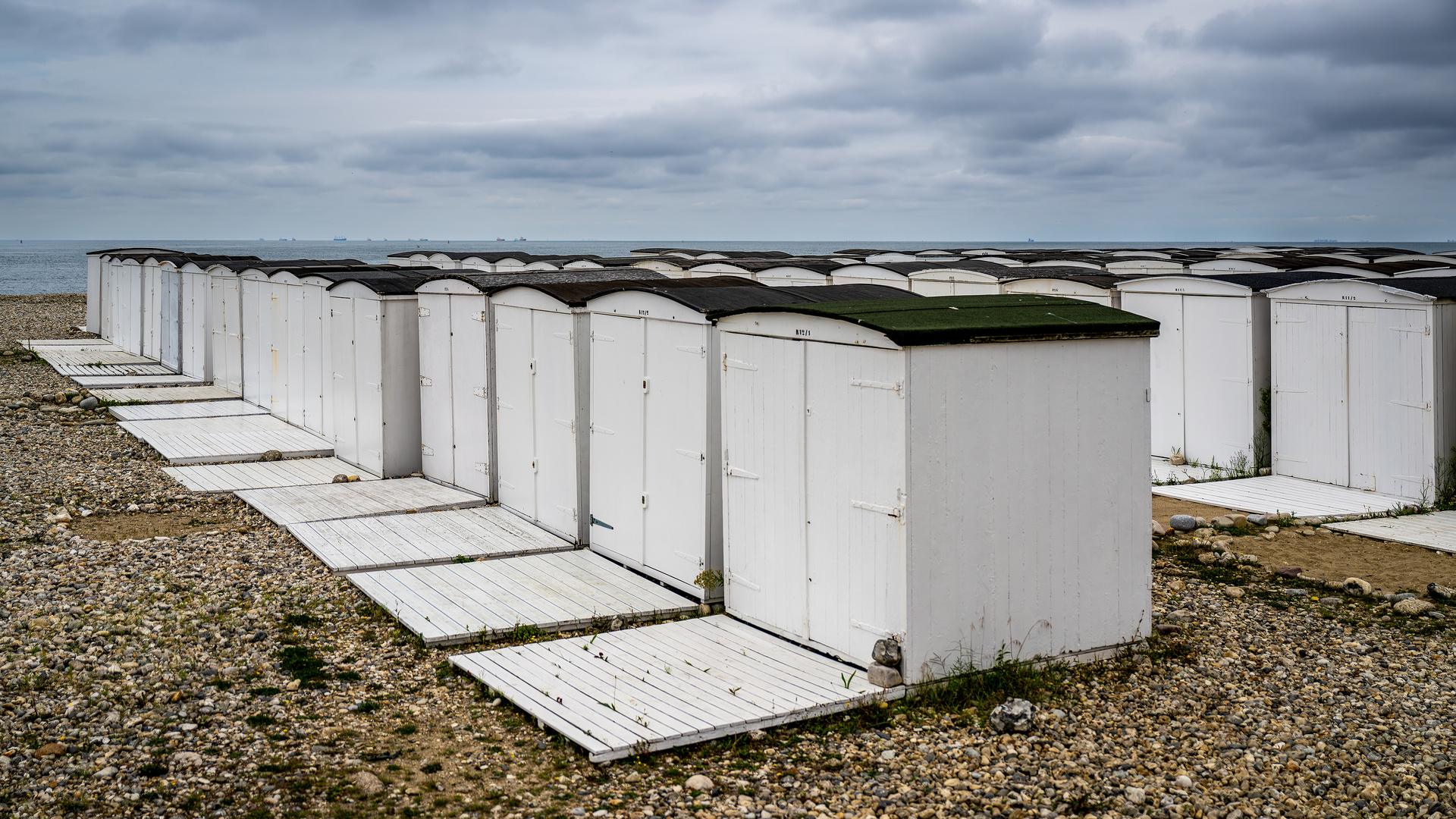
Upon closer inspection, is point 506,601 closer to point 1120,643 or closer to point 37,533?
point 1120,643

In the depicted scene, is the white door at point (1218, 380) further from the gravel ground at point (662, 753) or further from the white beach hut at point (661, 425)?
the white beach hut at point (661, 425)

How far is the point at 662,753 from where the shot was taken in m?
5.38

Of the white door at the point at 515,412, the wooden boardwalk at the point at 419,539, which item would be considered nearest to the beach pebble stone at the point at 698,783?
the wooden boardwalk at the point at 419,539

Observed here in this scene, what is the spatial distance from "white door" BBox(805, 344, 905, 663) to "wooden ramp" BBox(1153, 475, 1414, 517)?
555 centimetres

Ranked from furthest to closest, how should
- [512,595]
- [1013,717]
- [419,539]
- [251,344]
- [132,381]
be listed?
[132,381]
[251,344]
[419,539]
[512,595]
[1013,717]

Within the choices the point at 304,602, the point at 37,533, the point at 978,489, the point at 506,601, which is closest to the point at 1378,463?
the point at 978,489

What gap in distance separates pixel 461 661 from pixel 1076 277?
10.6 m

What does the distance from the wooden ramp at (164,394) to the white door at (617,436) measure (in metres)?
11.5

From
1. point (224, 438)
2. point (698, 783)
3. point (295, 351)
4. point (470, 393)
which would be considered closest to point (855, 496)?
point (698, 783)

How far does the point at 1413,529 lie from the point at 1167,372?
12.7 feet

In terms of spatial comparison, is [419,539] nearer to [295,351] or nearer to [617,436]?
[617,436]

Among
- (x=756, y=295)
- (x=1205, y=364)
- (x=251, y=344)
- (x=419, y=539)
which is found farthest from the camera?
(x=251, y=344)

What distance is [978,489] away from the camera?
607 cm

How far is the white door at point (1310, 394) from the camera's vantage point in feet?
37.0
